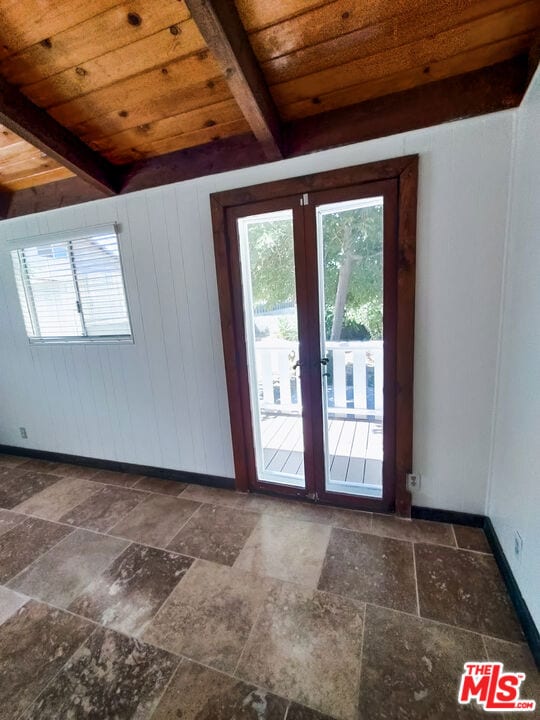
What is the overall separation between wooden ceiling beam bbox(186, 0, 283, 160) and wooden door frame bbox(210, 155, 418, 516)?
29cm

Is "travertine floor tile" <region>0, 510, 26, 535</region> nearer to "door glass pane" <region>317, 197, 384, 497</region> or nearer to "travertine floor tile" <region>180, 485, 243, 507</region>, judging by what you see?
"travertine floor tile" <region>180, 485, 243, 507</region>

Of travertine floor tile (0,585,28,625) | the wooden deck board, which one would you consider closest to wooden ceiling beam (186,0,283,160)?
the wooden deck board

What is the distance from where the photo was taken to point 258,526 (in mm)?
2021

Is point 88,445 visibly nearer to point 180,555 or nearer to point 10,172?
point 180,555

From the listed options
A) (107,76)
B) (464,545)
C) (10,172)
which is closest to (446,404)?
(464,545)

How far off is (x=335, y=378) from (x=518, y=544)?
1.72 m

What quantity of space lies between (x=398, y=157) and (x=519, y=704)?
2.34 m

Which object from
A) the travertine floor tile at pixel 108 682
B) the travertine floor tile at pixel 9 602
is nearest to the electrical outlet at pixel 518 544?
the travertine floor tile at pixel 108 682

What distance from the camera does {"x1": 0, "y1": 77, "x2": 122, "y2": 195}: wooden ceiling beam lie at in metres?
1.58

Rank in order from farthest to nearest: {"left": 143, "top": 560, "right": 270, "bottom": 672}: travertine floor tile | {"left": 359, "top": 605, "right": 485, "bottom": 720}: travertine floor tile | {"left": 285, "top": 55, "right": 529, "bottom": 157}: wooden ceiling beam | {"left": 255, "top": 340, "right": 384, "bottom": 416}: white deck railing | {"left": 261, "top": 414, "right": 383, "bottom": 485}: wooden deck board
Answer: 1. {"left": 255, "top": 340, "right": 384, "bottom": 416}: white deck railing
2. {"left": 261, "top": 414, "right": 383, "bottom": 485}: wooden deck board
3. {"left": 285, "top": 55, "right": 529, "bottom": 157}: wooden ceiling beam
4. {"left": 143, "top": 560, "right": 270, "bottom": 672}: travertine floor tile
5. {"left": 359, "top": 605, "right": 485, "bottom": 720}: travertine floor tile

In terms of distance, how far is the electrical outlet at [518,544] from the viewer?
1360 mm

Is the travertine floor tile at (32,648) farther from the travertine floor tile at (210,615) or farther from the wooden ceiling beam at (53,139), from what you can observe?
the wooden ceiling beam at (53,139)

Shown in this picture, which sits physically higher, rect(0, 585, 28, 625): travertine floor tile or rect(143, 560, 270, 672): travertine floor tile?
rect(143, 560, 270, 672): travertine floor tile

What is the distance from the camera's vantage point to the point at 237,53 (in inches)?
49.8
